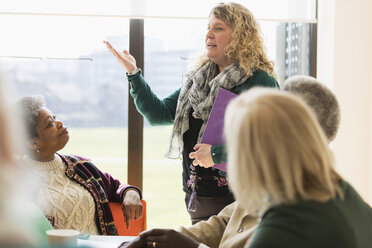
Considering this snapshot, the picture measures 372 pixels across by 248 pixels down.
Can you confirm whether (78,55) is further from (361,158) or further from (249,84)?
(361,158)

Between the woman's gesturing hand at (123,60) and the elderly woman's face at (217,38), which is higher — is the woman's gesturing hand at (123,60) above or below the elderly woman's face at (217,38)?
below

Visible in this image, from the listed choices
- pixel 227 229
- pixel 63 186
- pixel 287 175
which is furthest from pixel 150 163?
pixel 287 175

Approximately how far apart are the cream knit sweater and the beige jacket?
0.61m

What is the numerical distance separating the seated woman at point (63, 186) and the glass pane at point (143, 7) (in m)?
1.28

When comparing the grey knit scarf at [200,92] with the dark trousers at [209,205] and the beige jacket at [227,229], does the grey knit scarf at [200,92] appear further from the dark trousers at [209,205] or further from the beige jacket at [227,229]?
the beige jacket at [227,229]

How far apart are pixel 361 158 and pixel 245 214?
86.9 inches

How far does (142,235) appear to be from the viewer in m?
1.53

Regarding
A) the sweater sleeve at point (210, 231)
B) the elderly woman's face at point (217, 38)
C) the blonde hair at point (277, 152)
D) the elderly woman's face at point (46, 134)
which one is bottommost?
the sweater sleeve at point (210, 231)

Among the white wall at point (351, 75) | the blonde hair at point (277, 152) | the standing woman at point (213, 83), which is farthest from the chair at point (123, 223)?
the white wall at point (351, 75)

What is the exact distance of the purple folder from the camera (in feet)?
6.65

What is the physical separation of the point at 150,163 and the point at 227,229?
1884 mm

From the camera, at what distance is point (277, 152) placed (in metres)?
0.91

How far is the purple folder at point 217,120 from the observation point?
2.03m

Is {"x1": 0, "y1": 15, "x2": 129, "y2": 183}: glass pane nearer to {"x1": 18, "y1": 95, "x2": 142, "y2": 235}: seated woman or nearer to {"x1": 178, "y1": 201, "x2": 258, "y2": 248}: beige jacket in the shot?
{"x1": 18, "y1": 95, "x2": 142, "y2": 235}: seated woman
